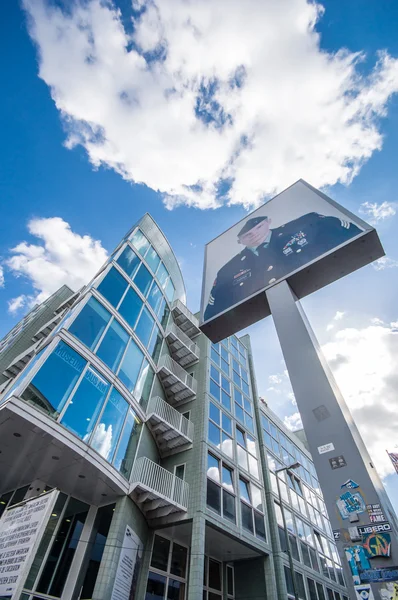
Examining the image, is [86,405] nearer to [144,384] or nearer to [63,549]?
[144,384]

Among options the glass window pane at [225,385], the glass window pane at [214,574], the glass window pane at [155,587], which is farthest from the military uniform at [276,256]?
the glass window pane at [214,574]

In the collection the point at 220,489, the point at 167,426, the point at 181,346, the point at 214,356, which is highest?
the point at 214,356

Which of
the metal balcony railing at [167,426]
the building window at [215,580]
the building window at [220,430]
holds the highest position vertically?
the building window at [220,430]

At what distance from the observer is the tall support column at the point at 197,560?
10423mm

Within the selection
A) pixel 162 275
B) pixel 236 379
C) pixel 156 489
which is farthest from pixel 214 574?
pixel 162 275

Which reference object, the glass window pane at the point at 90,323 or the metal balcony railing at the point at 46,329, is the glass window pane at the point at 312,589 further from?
the metal balcony railing at the point at 46,329

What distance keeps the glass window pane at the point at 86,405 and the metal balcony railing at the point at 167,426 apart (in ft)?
10.8

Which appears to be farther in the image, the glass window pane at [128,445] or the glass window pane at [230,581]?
the glass window pane at [230,581]


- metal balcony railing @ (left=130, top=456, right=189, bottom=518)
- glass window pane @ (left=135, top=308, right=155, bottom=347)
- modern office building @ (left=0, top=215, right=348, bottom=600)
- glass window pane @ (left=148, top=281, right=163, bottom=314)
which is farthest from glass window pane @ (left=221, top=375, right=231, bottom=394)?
metal balcony railing @ (left=130, top=456, right=189, bottom=518)

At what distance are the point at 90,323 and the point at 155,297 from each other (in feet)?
20.3

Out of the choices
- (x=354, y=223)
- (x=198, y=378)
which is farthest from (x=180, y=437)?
(x=354, y=223)

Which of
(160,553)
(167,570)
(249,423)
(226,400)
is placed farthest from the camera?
(249,423)

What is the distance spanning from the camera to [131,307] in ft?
49.3

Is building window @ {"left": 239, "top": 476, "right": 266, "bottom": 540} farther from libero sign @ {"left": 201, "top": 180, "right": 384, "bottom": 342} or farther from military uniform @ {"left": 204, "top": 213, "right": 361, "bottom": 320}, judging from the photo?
military uniform @ {"left": 204, "top": 213, "right": 361, "bottom": 320}
